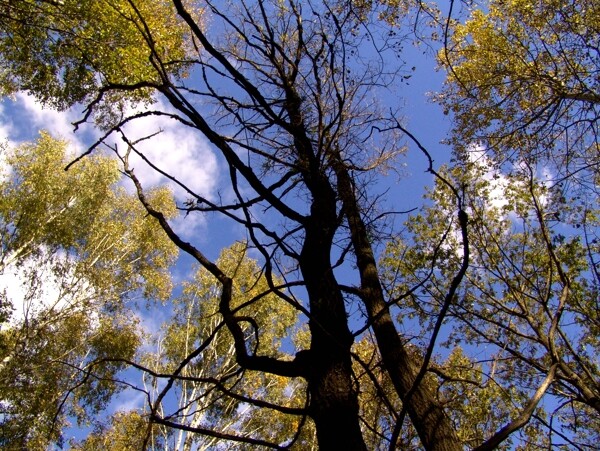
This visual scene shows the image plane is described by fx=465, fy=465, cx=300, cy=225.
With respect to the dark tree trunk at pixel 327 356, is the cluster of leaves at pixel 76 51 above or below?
above

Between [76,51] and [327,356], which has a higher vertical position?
[76,51]

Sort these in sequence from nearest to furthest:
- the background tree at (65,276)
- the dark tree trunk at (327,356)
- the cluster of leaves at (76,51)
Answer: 1. the dark tree trunk at (327,356)
2. the cluster of leaves at (76,51)
3. the background tree at (65,276)

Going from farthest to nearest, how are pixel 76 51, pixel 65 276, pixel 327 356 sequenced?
1. pixel 65 276
2. pixel 76 51
3. pixel 327 356

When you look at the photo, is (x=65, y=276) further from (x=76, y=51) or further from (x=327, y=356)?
Answer: (x=327, y=356)

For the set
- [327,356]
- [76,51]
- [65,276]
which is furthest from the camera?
[65,276]

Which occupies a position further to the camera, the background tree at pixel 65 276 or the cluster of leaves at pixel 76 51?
the background tree at pixel 65 276

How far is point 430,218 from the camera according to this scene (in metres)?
8.16

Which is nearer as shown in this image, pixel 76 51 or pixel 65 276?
pixel 76 51

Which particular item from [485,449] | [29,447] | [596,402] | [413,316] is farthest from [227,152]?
[29,447]

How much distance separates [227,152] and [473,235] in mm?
6284

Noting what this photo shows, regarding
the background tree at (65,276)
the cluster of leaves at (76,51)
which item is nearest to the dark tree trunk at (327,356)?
the cluster of leaves at (76,51)

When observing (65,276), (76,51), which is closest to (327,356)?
(76,51)

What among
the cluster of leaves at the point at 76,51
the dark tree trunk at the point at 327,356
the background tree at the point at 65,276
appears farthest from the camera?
the background tree at the point at 65,276

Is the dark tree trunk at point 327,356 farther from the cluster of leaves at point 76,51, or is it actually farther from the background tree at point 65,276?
the background tree at point 65,276
